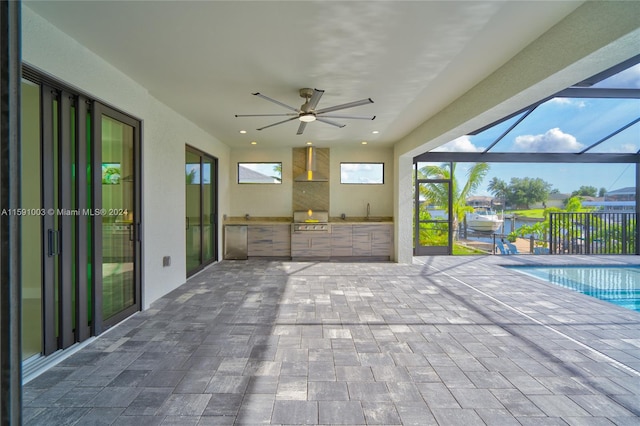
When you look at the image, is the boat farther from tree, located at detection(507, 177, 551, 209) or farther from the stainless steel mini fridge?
the stainless steel mini fridge

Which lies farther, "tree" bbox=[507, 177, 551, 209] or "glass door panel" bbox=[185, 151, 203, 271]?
"tree" bbox=[507, 177, 551, 209]

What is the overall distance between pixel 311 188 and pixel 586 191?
713cm

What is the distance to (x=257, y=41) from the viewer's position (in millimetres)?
2672

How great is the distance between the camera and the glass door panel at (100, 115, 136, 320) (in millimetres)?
3203

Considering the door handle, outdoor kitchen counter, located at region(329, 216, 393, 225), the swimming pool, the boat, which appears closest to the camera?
the door handle

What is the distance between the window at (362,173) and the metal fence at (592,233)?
459cm

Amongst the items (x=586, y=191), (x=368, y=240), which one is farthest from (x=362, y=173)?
(x=586, y=191)

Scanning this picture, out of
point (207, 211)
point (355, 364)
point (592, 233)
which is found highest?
point (207, 211)

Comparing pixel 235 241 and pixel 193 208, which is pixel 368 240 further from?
pixel 193 208

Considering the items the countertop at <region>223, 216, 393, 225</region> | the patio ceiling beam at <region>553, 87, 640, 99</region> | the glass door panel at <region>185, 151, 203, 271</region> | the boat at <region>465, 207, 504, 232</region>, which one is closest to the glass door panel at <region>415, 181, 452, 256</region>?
the boat at <region>465, 207, 504, 232</region>

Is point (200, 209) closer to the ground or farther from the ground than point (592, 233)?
farther from the ground

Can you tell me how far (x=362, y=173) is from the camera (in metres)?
7.68

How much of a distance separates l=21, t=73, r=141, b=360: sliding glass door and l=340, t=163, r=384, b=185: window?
4942 mm

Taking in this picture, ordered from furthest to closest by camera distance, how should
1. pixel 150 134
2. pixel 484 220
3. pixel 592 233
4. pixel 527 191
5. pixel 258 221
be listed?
1. pixel 527 191
2. pixel 484 220
3. pixel 592 233
4. pixel 258 221
5. pixel 150 134
